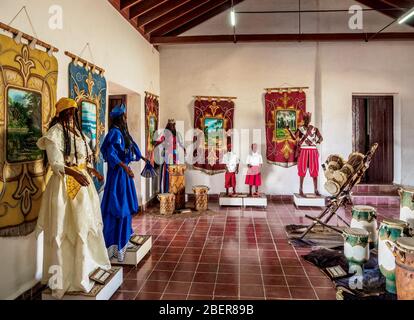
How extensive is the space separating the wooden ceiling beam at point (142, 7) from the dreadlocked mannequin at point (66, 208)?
3651 millimetres

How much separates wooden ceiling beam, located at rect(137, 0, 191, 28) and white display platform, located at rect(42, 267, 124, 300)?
484cm

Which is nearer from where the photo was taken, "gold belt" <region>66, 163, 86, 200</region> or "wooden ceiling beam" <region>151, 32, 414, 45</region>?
"gold belt" <region>66, 163, 86, 200</region>

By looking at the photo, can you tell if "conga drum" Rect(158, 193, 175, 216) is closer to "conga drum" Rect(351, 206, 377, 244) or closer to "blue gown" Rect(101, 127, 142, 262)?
"blue gown" Rect(101, 127, 142, 262)

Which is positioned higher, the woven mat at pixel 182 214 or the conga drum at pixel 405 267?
the conga drum at pixel 405 267

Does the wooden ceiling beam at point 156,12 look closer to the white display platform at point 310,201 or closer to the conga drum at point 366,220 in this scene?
the white display platform at point 310,201

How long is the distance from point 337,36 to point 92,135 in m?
5.77

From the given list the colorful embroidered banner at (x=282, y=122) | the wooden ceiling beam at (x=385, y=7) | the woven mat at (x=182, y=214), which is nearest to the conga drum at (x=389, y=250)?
the woven mat at (x=182, y=214)

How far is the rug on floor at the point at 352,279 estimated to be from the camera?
2.69 meters

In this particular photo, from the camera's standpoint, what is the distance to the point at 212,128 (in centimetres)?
786

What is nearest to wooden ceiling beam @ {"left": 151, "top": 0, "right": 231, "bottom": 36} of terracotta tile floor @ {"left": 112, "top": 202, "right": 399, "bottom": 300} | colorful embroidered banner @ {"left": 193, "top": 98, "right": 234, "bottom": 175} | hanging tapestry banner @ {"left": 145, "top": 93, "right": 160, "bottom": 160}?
hanging tapestry banner @ {"left": 145, "top": 93, "right": 160, "bottom": 160}

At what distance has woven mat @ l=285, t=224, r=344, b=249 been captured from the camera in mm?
4445

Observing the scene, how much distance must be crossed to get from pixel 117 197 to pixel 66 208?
85 centimetres

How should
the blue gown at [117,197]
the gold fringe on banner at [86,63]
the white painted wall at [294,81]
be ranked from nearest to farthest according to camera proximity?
1. the blue gown at [117,197]
2. the gold fringe on banner at [86,63]
3. the white painted wall at [294,81]

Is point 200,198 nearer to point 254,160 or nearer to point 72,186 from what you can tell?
point 254,160
